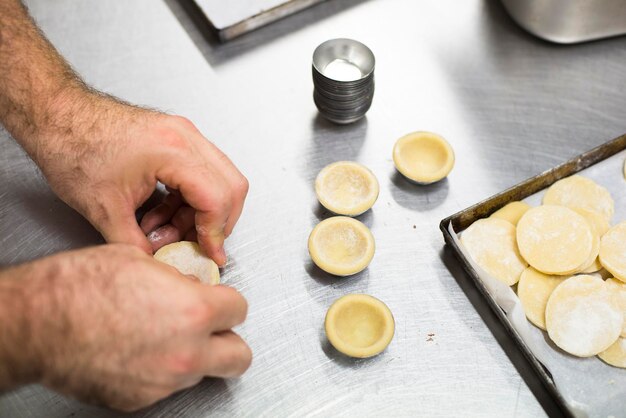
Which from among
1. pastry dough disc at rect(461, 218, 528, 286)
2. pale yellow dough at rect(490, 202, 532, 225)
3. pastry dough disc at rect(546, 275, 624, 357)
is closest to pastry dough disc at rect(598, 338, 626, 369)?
pastry dough disc at rect(546, 275, 624, 357)

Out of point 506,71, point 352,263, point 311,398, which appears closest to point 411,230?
point 352,263

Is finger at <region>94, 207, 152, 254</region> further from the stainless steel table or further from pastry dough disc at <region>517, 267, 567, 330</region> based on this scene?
pastry dough disc at <region>517, 267, 567, 330</region>

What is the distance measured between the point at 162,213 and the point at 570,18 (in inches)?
59.2

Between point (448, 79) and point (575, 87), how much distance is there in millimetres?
436

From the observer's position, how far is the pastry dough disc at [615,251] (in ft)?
5.48

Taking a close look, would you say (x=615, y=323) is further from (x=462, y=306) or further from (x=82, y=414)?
(x=82, y=414)

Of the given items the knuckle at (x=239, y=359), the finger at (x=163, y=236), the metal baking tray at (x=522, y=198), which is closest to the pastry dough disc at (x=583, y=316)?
the metal baking tray at (x=522, y=198)

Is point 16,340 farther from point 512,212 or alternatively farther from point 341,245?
point 512,212

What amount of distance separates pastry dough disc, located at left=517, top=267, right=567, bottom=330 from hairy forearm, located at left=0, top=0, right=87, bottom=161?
1341 millimetres

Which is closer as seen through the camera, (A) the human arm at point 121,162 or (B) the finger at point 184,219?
(A) the human arm at point 121,162

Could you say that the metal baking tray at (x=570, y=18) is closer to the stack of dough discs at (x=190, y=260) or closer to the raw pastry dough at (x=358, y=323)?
the raw pastry dough at (x=358, y=323)

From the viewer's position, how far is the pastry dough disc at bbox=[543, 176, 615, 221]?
70.7 inches

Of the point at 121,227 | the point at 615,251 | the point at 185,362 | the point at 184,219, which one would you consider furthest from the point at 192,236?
the point at 615,251

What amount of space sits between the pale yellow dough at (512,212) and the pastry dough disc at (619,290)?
0.96 ft
